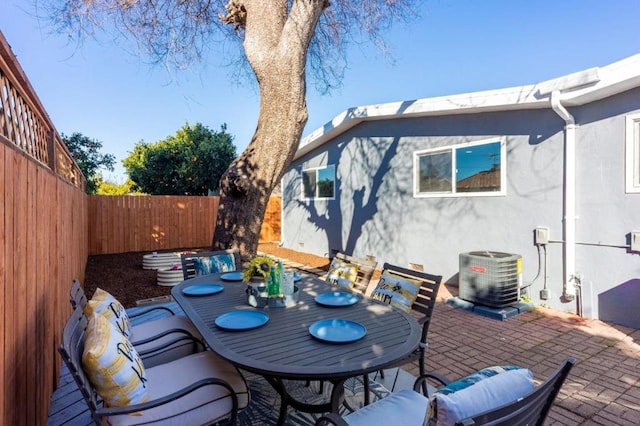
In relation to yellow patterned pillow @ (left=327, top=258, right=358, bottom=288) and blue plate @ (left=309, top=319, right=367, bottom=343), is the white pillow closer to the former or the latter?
blue plate @ (left=309, top=319, right=367, bottom=343)

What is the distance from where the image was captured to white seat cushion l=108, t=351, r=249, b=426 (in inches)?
64.0

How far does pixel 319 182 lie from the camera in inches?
376

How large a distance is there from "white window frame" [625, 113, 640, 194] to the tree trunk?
4.06 meters

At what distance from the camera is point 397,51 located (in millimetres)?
6867

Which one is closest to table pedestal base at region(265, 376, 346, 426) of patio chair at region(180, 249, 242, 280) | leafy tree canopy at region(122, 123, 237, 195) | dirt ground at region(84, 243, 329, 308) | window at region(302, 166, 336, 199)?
patio chair at region(180, 249, 242, 280)

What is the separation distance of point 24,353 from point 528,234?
221 inches

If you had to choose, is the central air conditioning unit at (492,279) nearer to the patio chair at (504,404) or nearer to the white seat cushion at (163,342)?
the patio chair at (504,404)

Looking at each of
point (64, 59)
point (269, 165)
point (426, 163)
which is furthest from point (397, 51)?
point (64, 59)

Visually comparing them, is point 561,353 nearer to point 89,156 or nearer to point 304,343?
point 304,343

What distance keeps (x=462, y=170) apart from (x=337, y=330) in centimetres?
471

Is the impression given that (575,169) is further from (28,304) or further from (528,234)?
(28,304)

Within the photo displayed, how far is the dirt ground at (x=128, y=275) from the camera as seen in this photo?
17.7 feet

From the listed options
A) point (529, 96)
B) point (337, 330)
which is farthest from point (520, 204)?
point (337, 330)

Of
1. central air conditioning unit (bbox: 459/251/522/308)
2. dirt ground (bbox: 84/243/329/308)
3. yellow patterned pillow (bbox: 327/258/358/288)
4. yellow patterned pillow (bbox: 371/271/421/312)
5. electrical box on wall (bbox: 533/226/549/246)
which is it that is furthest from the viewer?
dirt ground (bbox: 84/243/329/308)
